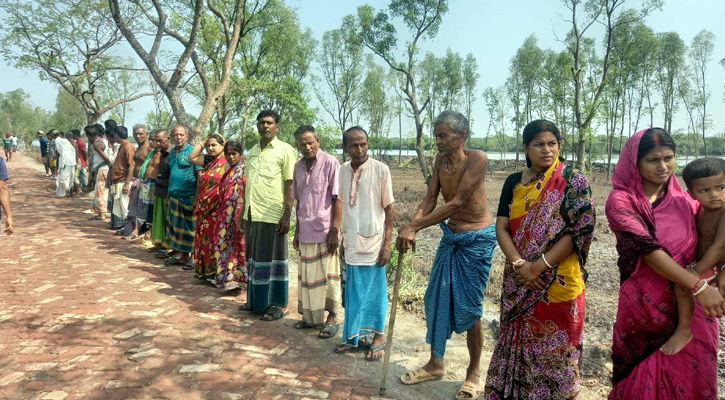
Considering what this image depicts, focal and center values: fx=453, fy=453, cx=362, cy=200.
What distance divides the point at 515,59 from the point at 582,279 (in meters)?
34.4

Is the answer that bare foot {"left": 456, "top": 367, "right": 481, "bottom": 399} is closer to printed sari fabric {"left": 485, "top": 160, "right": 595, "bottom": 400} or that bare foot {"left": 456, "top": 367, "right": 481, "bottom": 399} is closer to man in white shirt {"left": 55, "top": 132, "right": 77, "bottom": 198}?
printed sari fabric {"left": 485, "top": 160, "right": 595, "bottom": 400}

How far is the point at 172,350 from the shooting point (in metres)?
3.49

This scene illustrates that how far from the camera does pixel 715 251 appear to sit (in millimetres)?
2156

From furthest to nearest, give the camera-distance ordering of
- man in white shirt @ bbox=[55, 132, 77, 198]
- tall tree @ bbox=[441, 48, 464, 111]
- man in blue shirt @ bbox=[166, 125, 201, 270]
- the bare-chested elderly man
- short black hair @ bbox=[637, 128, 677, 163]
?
tall tree @ bbox=[441, 48, 464, 111], man in white shirt @ bbox=[55, 132, 77, 198], man in blue shirt @ bbox=[166, 125, 201, 270], the bare-chested elderly man, short black hair @ bbox=[637, 128, 677, 163]

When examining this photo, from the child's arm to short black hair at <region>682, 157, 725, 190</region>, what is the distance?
0.68 ft

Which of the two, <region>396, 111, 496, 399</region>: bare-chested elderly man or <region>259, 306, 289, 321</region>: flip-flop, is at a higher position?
<region>396, 111, 496, 399</region>: bare-chested elderly man

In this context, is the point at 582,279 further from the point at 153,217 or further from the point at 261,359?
the point at 153,217

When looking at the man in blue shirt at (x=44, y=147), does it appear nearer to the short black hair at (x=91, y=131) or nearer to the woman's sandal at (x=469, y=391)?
the short black hair at (x=91, y=131)

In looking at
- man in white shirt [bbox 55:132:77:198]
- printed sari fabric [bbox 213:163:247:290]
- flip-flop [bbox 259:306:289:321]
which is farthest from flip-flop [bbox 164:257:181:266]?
man in white shirt [bbox 55:132:77:198]

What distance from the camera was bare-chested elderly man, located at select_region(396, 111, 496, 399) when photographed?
10.1 feet

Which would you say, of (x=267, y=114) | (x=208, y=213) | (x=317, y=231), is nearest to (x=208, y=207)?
(x=208, y=213)

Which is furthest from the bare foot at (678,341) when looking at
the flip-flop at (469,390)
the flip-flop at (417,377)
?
the flip-flop at (417,377)

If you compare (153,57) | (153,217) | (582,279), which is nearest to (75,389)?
(582,279)

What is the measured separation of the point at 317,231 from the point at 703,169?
274 centimetres
